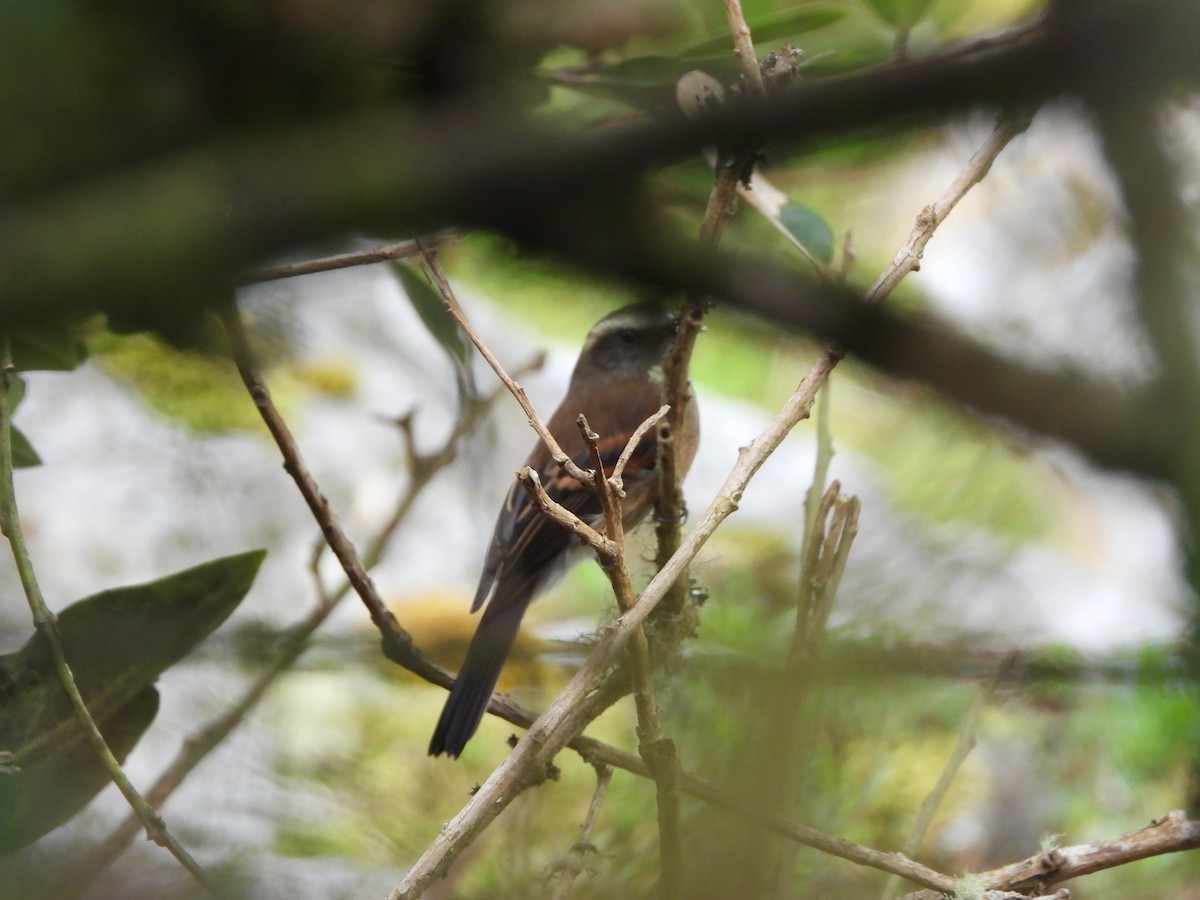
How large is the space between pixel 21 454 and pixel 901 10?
1.09 meters

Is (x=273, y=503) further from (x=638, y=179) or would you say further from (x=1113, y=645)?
(x=638, y=179)

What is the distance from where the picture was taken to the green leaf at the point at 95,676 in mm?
1097

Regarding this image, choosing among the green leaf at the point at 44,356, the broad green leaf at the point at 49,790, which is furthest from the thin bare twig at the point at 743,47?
the broad green leaf at the point at 49,790

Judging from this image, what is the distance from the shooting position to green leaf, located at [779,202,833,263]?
1.35 metres

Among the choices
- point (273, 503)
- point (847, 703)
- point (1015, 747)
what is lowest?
point (847, 703)

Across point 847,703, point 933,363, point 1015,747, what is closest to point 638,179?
point 933,363

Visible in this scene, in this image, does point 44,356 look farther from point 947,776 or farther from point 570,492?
point 570,492

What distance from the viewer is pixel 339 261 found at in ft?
2.57

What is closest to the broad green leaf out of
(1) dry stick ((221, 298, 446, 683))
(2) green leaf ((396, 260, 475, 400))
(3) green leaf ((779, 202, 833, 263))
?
(1) dry stick ((221, 298, 446, 683))

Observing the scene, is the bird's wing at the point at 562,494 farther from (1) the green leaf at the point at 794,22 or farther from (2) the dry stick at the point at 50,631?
(2) the dry stick at the point at 50,631

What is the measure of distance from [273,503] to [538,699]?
2.16 feet

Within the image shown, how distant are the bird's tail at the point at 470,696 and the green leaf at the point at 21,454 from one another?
563 mm

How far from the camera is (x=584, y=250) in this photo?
432 millimetres

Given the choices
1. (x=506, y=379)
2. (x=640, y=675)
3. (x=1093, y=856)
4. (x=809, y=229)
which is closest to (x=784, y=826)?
(x=640, y=675)
